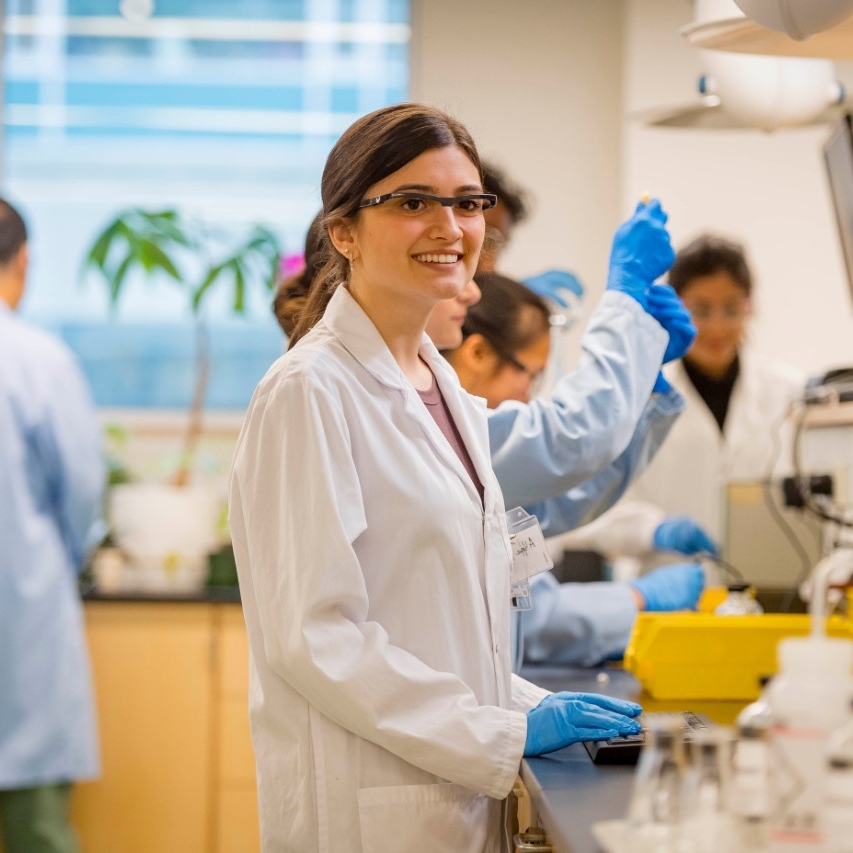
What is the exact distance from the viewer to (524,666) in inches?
82.7

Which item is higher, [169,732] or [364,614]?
[364,614]

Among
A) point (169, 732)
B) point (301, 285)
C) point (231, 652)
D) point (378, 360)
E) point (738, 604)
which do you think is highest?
point (301, 285)

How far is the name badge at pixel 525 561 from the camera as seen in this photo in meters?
1.50

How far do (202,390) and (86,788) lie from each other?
1229 mm

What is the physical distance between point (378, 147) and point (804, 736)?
0.80 meters

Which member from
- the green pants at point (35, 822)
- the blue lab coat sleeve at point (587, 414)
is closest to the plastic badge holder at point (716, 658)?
the blue lab coat sleeve at point (587, 414)

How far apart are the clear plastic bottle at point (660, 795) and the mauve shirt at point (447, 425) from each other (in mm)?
583

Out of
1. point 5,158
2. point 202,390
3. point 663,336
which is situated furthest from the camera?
point 5,158

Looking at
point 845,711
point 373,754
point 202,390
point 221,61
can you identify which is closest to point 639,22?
point 221,61

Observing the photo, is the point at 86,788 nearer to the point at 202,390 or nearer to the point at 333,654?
the point at 202,390

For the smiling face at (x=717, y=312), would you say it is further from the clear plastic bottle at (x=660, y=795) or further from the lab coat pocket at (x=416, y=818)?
the clear plastic bottle at (x=660, y=795)

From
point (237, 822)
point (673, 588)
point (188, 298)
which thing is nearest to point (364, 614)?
point (673, 588)

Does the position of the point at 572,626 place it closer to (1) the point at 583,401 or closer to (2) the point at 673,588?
(2) the point at 673,588

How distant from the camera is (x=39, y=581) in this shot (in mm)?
2885
